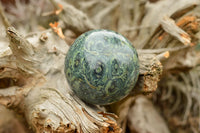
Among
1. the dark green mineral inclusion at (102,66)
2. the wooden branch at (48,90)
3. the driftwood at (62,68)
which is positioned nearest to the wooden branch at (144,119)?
the driftwood at (62,68)

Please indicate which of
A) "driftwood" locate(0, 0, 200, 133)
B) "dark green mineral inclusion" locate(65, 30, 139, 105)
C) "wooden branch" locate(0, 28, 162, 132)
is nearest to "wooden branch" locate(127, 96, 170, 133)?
"driftwood" locate(0, 0, 200, 133)

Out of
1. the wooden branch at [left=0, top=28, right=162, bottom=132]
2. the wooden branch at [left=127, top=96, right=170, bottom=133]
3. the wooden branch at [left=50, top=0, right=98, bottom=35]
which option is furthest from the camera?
the wooden branch at [left=127, top=96, right=170, bottom=133]

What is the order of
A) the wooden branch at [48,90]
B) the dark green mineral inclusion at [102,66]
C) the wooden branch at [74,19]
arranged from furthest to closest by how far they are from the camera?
the wooden branch at [74,19], the wooden branch at [48,90], the dark green mineral inclusion at [102,66]

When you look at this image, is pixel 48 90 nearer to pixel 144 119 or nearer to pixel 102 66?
pixel 102 66

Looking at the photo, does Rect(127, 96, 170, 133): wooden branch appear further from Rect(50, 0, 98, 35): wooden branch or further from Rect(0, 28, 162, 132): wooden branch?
Rect(50, 0, 98, 35): wooden branch

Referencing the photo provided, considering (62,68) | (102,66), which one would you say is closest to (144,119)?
(62,68)

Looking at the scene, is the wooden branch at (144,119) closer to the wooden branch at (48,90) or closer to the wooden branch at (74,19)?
the wooden branch at (48,90)

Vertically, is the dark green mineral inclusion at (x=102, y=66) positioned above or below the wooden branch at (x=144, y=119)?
above
